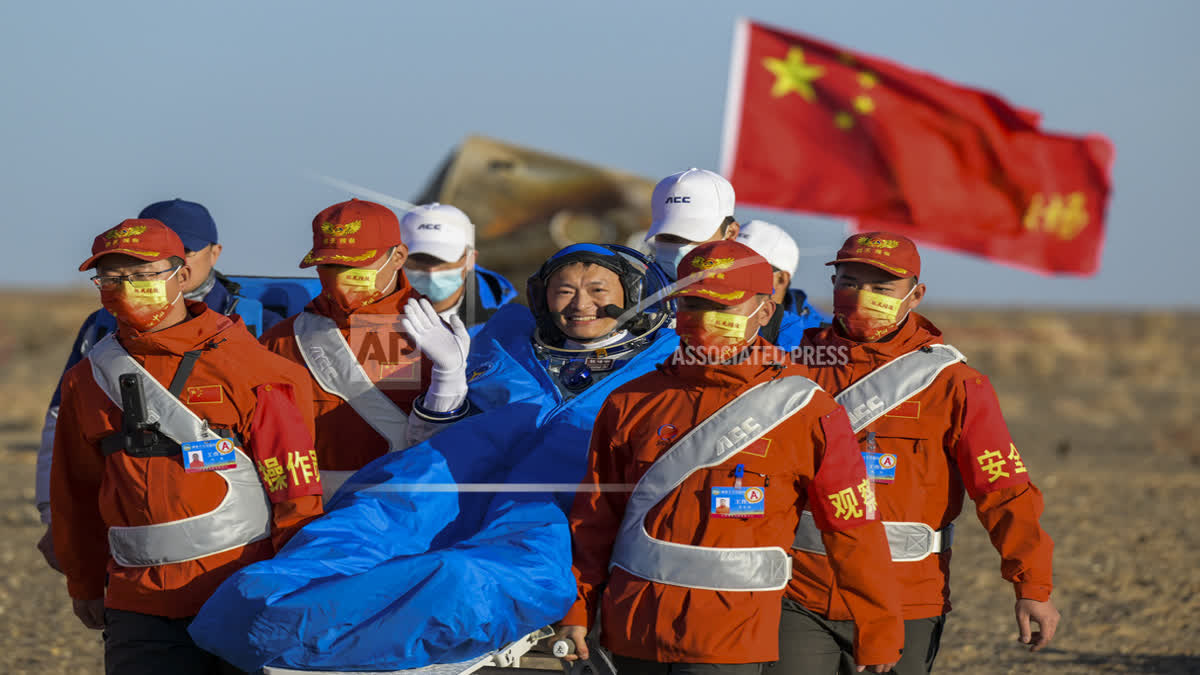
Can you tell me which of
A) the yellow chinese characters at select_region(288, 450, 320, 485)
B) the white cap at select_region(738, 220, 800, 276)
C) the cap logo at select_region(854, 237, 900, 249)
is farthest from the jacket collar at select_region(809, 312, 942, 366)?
the white cap at select_region(738, 220, 800, 276)

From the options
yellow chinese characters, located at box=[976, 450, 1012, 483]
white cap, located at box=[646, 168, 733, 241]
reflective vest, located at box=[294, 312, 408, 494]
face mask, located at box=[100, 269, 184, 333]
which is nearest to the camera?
face mask, located at box=[100, 269, 184, 333]

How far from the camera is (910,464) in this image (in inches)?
193

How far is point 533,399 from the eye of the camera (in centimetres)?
512

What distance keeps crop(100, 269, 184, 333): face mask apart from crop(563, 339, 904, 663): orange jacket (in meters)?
1.48

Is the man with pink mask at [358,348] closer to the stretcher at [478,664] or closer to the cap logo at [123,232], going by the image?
the cap logo at [123,232]

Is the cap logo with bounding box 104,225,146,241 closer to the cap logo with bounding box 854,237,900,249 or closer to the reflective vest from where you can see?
the reflective vest

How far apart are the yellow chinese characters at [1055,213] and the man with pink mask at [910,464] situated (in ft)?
24.6

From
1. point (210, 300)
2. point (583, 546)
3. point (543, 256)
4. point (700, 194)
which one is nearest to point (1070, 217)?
point (543, 256)

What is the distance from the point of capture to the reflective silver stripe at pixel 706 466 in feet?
13.8

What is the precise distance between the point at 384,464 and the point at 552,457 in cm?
60

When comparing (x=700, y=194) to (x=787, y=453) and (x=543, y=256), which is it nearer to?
(x=787, y=453)

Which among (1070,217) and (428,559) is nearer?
(428,559)

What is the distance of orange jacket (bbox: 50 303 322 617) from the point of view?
4.60 m

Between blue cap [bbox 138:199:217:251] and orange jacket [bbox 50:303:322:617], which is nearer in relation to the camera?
orange jacket [bbox 50:303:322:617]
